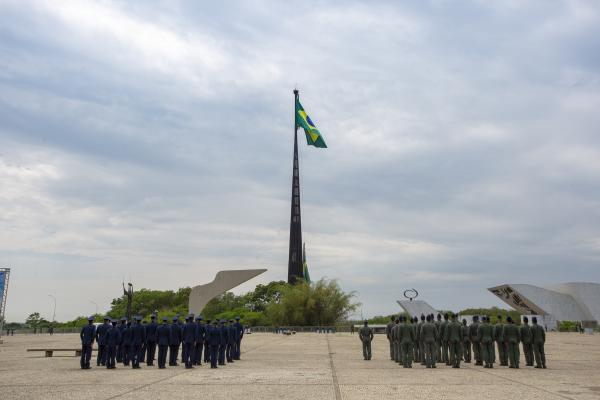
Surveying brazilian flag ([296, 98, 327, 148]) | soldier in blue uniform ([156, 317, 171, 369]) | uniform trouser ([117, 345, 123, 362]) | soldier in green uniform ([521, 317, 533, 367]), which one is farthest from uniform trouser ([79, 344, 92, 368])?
brazilian flag ([296, 98, 327, 148])

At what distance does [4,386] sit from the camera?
7.94 meters

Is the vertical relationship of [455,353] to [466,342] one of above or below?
below

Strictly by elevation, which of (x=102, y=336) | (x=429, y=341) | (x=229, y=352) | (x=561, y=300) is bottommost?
(x=229, y=352)

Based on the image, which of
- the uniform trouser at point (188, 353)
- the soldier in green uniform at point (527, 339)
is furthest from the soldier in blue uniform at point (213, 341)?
the soldier in green uniform at point (527, 339)

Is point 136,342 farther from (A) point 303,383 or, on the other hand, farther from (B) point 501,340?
(B) point 501,340

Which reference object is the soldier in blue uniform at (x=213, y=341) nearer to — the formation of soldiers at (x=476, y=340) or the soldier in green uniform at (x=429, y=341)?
the formation of soldiers at (x=476, y=340)

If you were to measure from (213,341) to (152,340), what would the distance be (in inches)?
65.4

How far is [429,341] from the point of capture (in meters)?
11.4

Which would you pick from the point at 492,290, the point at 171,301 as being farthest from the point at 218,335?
the point at 171,301

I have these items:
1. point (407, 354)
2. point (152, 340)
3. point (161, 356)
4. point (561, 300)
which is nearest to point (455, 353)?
point (407, 354)

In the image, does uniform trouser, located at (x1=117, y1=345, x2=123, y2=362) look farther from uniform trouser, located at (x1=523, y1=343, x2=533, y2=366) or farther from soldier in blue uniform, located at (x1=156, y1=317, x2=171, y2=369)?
uniform trouser, located at (x1=523, y1=343, x2=533, y2=366)

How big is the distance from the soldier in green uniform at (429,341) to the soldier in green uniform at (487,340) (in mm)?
1032

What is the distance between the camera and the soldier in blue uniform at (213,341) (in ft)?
37.4

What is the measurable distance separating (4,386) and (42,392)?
1297 millimetres
